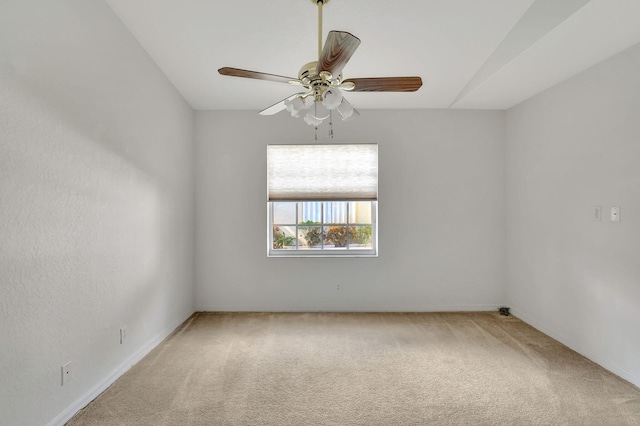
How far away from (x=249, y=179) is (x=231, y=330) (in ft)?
5.56

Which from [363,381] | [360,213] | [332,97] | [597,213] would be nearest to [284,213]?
[360,213]

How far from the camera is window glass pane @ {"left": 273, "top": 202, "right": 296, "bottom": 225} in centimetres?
418

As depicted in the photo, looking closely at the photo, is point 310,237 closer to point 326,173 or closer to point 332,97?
point 326,173

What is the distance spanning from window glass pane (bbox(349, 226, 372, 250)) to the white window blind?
1.32 feet

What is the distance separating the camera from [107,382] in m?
2.30

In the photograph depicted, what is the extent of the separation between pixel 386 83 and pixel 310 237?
244 cm

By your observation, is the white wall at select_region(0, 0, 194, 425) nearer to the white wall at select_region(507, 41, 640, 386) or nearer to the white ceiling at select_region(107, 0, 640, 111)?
the white ceiling at select_region(107, 0, 640, 111)

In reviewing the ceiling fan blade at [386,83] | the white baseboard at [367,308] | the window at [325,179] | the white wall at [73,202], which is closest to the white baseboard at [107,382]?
the white wall at [73,202]

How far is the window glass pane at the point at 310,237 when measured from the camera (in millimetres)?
4191

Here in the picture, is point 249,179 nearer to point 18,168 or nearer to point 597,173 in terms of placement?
point 18,168

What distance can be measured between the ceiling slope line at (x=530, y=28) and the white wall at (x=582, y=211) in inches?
27.9

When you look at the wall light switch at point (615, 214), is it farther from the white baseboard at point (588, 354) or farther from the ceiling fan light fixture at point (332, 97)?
the ceiling fan light fixture at point (332, 97)

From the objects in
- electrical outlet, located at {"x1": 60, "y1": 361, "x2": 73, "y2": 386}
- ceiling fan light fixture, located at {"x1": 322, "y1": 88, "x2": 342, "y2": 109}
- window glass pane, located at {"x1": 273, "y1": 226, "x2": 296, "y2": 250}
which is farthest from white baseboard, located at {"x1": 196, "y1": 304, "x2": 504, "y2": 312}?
ceiling fan light fixture, located at {"x1": 322, "y1": 88, "x2": 342, "y2": 109}

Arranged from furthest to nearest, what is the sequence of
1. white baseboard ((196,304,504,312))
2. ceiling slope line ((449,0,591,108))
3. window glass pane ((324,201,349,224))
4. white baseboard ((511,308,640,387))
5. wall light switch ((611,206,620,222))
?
window glass pane ((324,201,349,224)) < white baseboard ((196,304,504,312)) < wall light switch ((611,206,620,222)) < white baseboard ((511,308,640,387)) < ceiling slope line ((449,0,591,108))
